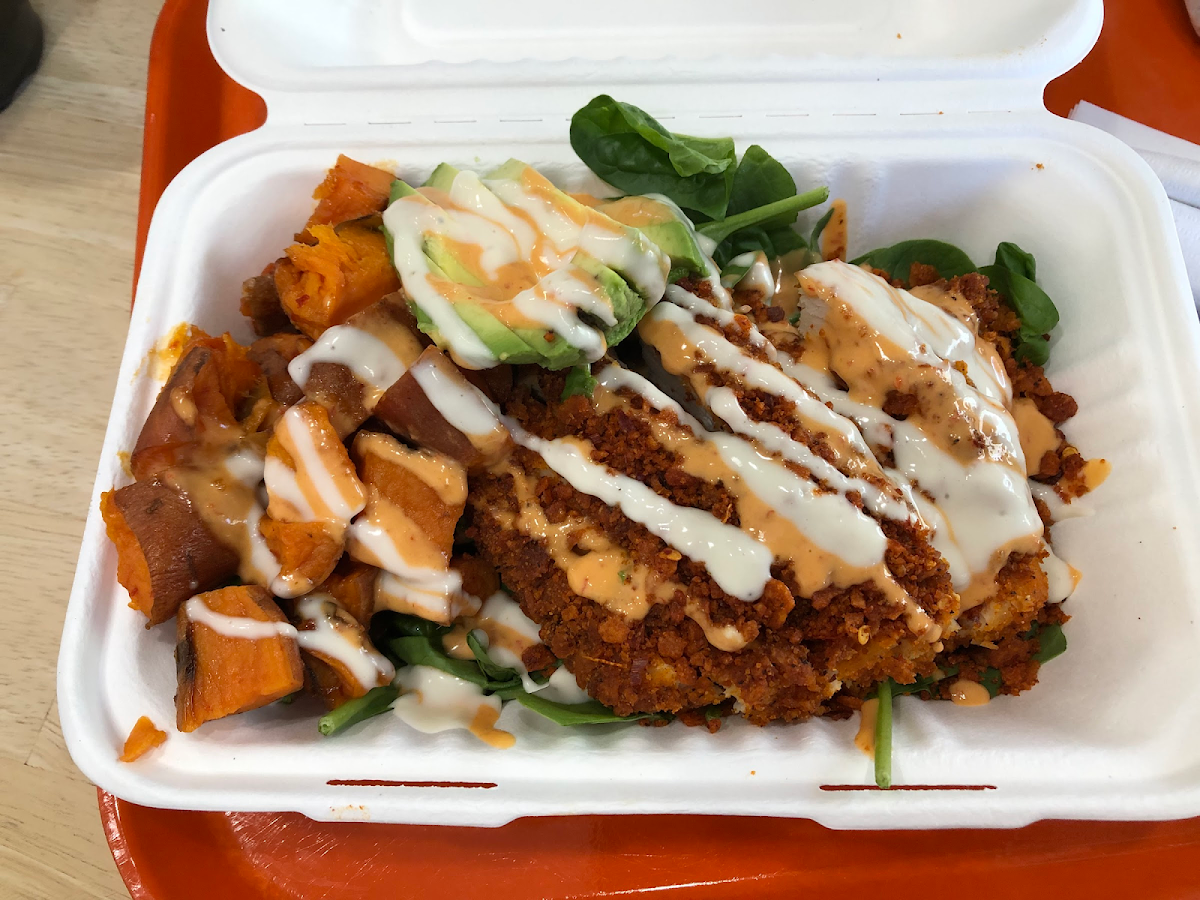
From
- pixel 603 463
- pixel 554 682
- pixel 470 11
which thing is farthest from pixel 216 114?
pixel 554 682

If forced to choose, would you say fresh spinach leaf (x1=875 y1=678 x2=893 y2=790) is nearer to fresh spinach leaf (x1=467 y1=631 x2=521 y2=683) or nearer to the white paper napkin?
fresh spinach leaf (x1=467 y1=631 x2=521 y2=683)

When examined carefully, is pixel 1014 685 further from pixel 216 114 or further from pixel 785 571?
pixel 216 114

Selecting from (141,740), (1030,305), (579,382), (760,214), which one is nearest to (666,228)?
(760,214)

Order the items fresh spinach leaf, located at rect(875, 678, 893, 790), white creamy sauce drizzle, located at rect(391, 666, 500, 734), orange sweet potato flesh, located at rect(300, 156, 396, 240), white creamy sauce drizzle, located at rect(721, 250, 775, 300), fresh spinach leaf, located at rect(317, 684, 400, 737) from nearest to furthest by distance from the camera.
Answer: fresh spinach leaf, located at rect(875, 678, 893, 790) → fresh spinach leaf, located at rect(317, 684, 400, 737) → white creamy sauce drizzle, located at rect(391, 666, 500, 734) → orange sweet potato flesh, located at rect(300, 156, 396, 240) → white creamy sauce drizzle, located at rect(721, 250, 775, 300)

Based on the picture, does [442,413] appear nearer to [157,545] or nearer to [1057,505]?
[157,545]

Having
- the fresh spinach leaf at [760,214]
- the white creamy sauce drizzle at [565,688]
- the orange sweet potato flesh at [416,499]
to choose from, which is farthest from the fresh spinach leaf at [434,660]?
the fresh spinach leaf at [760,214]

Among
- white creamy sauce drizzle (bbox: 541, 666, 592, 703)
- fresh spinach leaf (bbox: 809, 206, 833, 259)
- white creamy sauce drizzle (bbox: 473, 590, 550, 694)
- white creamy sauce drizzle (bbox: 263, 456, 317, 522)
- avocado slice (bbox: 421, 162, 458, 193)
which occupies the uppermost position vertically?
avocado slice (bbox: 421, 162, 458, 193)

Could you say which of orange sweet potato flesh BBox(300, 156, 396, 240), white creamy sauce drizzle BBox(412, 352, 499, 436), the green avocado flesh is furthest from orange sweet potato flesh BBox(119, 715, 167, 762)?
orange sweet potato flesh BBox(300, 156, 396, 240)
